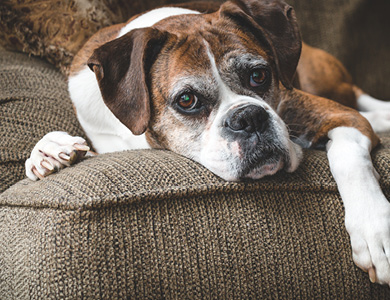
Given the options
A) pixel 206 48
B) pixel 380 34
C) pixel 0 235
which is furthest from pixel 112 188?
pixel 380 34

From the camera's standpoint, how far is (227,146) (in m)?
1.47

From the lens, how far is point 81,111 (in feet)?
6.70

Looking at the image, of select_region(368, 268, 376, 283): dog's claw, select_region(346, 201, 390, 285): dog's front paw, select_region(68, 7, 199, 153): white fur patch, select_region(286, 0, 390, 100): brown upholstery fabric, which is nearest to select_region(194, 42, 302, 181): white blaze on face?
select_region(346, 201, 390, 285): dog's front paw

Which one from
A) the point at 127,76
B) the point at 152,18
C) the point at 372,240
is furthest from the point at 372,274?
the point at 152,18

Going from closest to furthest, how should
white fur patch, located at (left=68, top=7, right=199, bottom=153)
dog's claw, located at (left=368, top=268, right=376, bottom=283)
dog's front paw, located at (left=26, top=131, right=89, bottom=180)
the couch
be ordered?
the couch, dog's claw, located at (left=368, top=268, right=376, bottom=283), dog's front paw, located at (left=26, top=131, right=89, bottom=180), white fur patch, located at (left=68, top=7, right=199, bottom=153)

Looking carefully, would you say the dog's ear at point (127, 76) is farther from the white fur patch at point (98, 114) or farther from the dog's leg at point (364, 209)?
the dog's leg at point (364, 209)

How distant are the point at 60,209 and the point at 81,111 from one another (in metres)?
0.90

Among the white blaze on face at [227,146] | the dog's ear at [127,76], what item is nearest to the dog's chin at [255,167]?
the white blaze on face at [227,146]

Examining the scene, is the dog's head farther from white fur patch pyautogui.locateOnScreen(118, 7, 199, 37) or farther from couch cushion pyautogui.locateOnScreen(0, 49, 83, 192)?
couch cushion pyautogui.locateOnScreen(0, 49, 83, 192)

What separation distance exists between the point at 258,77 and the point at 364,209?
2.13ft

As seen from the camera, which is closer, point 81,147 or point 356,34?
point 81,147

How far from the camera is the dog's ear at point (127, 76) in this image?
1.61 m

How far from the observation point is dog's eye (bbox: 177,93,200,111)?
5.35ft

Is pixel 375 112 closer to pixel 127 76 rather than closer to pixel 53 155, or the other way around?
pixel 127 76
